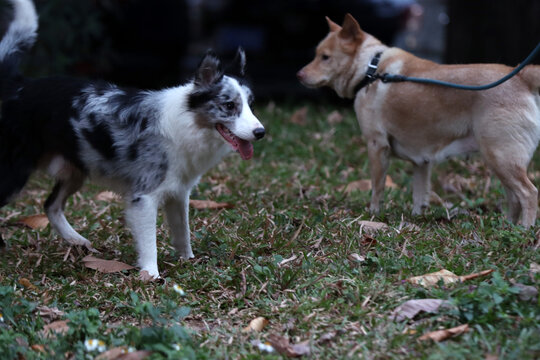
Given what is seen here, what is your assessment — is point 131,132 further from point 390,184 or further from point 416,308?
point 390,184

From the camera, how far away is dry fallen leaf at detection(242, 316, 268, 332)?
320 cm

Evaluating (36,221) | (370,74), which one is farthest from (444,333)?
(36,221)

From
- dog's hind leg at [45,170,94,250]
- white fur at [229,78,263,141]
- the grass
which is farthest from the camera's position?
dog's hind leg at [45,170,94,250]

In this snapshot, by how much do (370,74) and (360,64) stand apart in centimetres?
20

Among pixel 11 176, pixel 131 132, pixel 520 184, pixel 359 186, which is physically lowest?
pixel 359 186

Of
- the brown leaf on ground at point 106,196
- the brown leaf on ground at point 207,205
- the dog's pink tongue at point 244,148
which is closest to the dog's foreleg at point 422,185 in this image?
the brown leaf on ground at point 207,205

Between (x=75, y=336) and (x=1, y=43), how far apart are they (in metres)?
2.19

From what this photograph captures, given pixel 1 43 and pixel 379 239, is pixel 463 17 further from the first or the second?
pixel 1 43

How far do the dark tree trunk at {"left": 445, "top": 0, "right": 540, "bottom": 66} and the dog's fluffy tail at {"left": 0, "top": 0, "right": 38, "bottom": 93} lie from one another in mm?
5516

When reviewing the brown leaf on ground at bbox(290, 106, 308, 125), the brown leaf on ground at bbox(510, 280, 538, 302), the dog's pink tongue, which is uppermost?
the dog's pink tongue

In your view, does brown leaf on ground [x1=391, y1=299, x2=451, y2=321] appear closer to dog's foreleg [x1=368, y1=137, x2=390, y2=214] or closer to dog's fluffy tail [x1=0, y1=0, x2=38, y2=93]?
dog's foreleg [x1=368, y1=137, x2=390, y2=214]

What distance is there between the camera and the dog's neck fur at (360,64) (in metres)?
5.38

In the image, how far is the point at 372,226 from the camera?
441cm

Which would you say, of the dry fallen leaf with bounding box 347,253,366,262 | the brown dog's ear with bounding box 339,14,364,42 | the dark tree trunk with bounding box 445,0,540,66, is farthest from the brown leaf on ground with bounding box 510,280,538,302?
the dark tree trunk with bounding box 445,0,540,66
